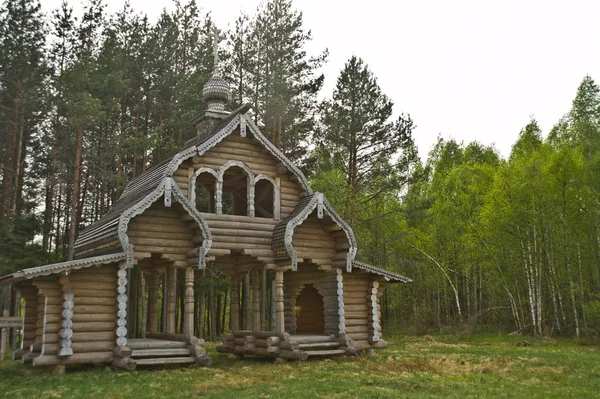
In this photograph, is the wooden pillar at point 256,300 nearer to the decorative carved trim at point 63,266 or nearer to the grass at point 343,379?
the grass at point 343,379

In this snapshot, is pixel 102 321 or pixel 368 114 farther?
pixel 368 114

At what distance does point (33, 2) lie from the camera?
28.9 meters

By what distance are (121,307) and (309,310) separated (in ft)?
29.7

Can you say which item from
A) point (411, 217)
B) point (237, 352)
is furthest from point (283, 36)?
point (237, 352)

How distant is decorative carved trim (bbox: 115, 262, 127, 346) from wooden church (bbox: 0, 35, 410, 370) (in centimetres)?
3

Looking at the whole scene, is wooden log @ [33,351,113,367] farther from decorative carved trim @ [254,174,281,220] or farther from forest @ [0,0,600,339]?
forest @ [0,0,600,339]

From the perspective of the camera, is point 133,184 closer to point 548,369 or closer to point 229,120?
point 229,120

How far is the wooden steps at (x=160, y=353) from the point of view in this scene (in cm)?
1476

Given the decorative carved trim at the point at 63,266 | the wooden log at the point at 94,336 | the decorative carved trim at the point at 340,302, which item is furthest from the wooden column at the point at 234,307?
the decorative carved trim at the point at 63,266

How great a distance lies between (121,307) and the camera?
14672mm

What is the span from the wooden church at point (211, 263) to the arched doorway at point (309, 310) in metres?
0.04

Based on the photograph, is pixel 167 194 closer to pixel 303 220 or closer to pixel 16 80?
pixel 303 220

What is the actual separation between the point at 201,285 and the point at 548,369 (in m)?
19.7

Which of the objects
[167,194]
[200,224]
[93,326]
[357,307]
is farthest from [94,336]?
[357,307]
